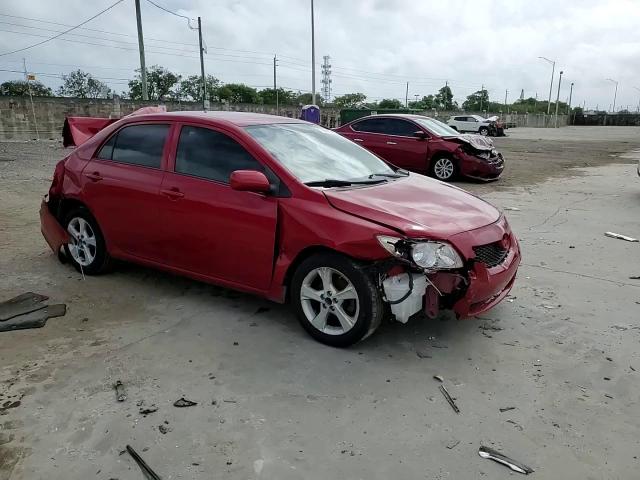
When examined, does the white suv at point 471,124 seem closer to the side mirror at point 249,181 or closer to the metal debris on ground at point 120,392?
the side mirror at point 249,181

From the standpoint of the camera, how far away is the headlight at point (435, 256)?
133 inches

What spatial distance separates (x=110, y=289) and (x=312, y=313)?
7.01ft

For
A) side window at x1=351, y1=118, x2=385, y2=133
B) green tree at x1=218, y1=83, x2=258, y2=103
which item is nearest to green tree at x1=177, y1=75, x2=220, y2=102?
green tree at x1=218, y1=83, x2=258, y2=103

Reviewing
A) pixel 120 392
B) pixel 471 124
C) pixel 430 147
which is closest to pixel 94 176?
pixel 120 392

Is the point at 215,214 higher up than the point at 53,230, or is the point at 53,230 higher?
the point at 215,214

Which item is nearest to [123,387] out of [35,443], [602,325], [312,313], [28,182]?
[35,443]

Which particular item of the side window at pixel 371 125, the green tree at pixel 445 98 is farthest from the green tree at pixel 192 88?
the side window at pixel 371 125

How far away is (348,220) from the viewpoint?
3494mm

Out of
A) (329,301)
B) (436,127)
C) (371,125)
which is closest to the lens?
(329,301)

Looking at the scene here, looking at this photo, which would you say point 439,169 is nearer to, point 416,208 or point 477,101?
point 416,208

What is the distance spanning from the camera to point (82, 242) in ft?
16.8

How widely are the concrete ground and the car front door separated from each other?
0.43 m

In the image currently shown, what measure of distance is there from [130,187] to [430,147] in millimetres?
8768

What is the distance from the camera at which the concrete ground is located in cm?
256
